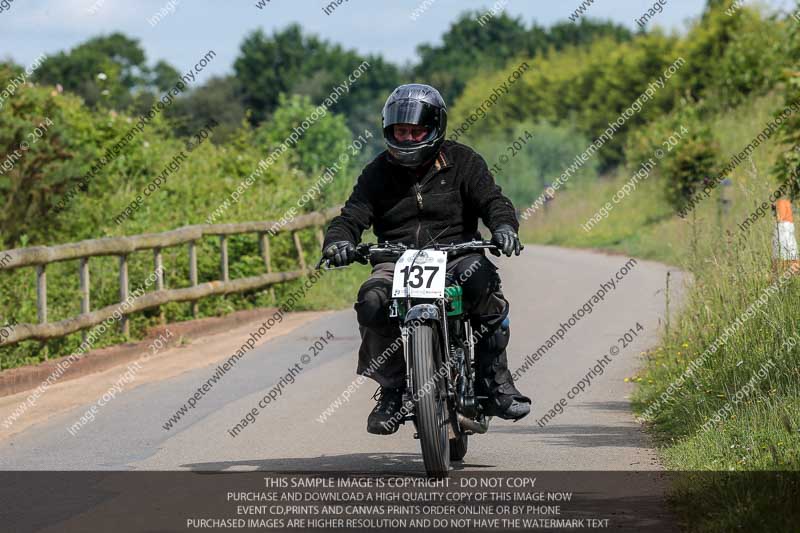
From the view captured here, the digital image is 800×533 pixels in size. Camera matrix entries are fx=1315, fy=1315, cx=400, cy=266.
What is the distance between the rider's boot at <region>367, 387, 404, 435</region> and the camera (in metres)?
7.66

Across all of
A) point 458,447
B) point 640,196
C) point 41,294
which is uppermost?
point 640,196

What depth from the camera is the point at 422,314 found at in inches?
286

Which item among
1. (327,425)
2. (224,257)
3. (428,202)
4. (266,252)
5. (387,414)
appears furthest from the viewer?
(266,252)

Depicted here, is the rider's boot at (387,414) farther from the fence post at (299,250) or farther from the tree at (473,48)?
the tree at (473,48)

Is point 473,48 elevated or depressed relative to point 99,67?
elevated

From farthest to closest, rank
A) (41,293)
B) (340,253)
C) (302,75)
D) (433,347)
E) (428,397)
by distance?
(302,75)
(41,293)
(340,253)
(433,347)
(428,397)

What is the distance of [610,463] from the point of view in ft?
26.5

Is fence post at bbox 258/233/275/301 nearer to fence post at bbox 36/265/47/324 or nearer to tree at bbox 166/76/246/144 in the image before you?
fence post at bbox 36/265/47/324

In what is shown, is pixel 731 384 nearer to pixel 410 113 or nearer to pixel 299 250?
pixel 410 113

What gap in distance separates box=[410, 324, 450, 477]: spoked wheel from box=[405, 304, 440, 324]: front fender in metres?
0.05

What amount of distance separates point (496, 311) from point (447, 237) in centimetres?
56

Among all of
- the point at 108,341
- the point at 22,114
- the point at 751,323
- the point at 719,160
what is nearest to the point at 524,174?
the point at 719,160

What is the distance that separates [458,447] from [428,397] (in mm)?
1112

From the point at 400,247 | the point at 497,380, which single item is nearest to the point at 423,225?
the point at 400,247
